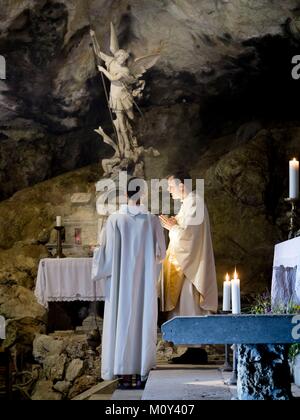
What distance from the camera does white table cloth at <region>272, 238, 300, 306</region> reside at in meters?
5.63

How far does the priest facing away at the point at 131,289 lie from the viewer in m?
6.64

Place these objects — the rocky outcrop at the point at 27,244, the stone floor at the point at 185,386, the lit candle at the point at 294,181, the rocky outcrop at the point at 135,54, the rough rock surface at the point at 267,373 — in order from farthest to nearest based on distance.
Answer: the rocky outcrop at the point at 135,54 < the rocky outcrop at the point at 27,244 < the lit candle at the point at 294,181 < the stone floor at the point at 185,386 < the rough rock surface at the point at 267,373

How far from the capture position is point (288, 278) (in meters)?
5.85

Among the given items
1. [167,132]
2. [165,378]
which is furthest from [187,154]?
[165,378]

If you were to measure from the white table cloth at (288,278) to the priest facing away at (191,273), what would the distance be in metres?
1.37

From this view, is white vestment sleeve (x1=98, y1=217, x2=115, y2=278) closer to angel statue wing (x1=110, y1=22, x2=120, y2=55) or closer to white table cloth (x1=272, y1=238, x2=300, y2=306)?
white table cloth (x1=272, y1=238, x2=300, y2=306)

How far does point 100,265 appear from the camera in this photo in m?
6.83

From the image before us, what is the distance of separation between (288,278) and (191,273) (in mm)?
1763

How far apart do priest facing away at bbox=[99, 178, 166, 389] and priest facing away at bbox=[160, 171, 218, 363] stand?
1.94ft

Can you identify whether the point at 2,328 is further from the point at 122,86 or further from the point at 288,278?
the point at 288,278

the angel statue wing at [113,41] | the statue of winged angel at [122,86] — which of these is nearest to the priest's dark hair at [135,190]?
the statue of winged angel at [122,86]

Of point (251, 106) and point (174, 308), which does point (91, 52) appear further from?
point (174, 308)

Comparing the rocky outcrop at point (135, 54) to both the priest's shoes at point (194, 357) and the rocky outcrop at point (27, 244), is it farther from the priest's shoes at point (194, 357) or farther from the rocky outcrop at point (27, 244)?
the priest's shoes at point (194, 357)

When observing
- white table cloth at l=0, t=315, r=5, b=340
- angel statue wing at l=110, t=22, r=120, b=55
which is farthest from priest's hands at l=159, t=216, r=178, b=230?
angel statue wing at l=110, t=22, r=120, b=55
